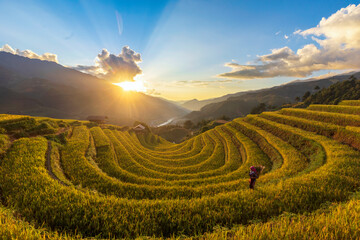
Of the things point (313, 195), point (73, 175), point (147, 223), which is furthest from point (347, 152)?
point (73, 175)

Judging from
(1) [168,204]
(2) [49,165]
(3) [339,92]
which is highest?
(3) [339,92]

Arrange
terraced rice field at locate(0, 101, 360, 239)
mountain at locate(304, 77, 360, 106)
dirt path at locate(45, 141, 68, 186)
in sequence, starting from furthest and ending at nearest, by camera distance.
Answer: mountain at locate(304, 77, 360, 106) < dirt path at locate(45, 141, 68, 186) < terraced rice field at locate(0, 101, 360, 239)

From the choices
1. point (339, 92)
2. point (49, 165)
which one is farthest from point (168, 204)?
point (339, 92)

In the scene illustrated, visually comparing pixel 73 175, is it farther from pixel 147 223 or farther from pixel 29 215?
pixel 147 223

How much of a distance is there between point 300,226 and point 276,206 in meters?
2.33

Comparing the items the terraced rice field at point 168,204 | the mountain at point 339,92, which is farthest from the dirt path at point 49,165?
the mountain at point 339,92

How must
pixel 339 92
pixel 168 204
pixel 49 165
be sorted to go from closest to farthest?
1. pixel 168 204
2. pixel 49 165
3. pixel 339 92

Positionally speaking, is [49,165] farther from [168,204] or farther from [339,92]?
[339,92]

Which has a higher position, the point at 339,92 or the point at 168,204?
the point at 339,92

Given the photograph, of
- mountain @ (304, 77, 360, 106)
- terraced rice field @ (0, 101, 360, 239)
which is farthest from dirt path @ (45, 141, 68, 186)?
mountain @ (304, 77, 360, 106)

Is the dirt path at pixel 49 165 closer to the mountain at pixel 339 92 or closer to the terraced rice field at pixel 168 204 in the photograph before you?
the terraced rice field at pixel 168 204

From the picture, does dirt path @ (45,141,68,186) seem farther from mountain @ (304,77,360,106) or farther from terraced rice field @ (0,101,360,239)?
mountain @ (304,77,360,106)

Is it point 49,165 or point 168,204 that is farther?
point 49,165

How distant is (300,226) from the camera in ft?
12.6
